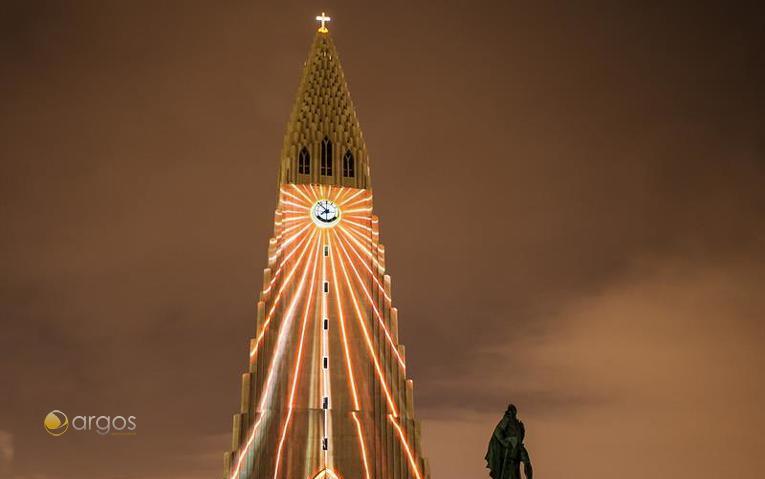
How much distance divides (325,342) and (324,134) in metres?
15.5

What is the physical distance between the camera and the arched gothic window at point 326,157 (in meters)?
53.9

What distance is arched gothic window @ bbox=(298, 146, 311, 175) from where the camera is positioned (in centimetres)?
5356

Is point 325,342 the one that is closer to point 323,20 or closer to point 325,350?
point 325,350

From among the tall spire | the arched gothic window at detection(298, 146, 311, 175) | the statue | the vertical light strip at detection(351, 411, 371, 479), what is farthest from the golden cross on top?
the statue

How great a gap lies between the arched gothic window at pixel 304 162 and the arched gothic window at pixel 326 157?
97 centimetres

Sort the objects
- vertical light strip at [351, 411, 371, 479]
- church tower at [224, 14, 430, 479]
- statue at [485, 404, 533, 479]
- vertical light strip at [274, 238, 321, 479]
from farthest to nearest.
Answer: vertical light strip at [351, 411, 371, 479], church tower at [224, 14, 430, 479], vertical light strip at [274, 238, 321, 479], statue at [485, 404, 533, 479]

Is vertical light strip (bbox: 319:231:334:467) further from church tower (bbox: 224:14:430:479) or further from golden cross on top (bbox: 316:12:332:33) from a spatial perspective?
golden cross on top (bbox: 316:12:332:33)

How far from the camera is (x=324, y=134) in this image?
181 feet

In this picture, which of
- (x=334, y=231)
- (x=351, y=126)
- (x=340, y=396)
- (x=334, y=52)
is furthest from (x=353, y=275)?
(x=334, y=52)

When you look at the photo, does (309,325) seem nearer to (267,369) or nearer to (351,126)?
(267,369)

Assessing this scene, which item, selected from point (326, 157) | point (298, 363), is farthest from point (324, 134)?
point (298, 363)

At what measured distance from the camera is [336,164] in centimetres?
5409

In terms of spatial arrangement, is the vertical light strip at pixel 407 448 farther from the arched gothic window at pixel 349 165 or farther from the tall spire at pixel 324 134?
the arched gothic window at pixel 349 165

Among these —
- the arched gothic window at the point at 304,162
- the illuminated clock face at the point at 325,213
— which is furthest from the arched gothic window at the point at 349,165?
the illuminated clock face at the point at 325,213
